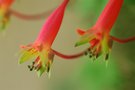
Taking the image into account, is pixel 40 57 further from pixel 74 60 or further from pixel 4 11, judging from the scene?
pixel 74 60

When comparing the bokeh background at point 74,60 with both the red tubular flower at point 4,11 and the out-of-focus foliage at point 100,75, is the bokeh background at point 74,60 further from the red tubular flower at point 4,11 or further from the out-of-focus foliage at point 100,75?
the red tubular flower at point 4,11

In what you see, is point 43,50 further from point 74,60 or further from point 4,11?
point 74,60

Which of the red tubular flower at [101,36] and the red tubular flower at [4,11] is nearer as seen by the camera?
the red tubular flower at [101,36]

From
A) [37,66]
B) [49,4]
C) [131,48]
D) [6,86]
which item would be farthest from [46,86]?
[37,66]

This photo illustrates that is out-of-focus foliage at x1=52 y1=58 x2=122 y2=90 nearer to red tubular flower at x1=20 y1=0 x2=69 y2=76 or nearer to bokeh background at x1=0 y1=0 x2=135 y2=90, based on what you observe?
bokeh background at x1=0 y1=0 x2=135 y2=90

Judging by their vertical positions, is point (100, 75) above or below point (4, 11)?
below

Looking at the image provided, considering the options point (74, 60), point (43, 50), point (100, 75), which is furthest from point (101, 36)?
point (74, 60)

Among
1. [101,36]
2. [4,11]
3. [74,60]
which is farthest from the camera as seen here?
[74,60]

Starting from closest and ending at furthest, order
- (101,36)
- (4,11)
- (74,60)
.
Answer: (101,36), (4,11), (74,60)

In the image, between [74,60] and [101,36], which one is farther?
[74,60]

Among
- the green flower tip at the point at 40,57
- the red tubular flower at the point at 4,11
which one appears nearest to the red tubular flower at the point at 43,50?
the green flower tip at the point at 40,57
